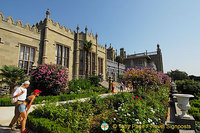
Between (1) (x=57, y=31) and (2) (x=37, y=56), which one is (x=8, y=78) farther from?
(1) (x=57, y=31)

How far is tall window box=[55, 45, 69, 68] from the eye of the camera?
16.8 m

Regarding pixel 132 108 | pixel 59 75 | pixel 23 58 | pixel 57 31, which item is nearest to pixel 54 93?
pixel 59 75

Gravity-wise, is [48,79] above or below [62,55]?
below

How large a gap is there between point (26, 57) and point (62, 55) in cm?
510

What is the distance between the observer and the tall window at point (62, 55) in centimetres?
1677

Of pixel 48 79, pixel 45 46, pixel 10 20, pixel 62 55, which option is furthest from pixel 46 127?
pixel 62 55

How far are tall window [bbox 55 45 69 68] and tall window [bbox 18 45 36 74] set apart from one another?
3466 mm

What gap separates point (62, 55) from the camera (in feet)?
56.8

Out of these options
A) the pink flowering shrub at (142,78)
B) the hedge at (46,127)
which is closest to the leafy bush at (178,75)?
the pink flowering shrub at (142,78)

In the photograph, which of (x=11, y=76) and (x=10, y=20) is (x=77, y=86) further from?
(x=10, y=20)

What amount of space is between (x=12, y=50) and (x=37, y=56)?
108 inches

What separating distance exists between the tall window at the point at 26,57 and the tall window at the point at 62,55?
3466 mm

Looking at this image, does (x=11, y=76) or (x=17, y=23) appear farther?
(x=17, y=23)

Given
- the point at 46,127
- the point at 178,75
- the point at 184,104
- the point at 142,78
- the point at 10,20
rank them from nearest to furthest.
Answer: the point at 46,127 → the point at 184,104 → the point at 142,78 → the point at 10,20 → the point at 178,75
